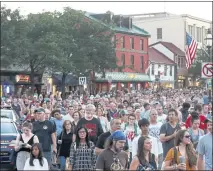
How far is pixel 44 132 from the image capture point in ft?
39.3

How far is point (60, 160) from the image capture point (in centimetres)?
1188

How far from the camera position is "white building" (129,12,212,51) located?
86.9m

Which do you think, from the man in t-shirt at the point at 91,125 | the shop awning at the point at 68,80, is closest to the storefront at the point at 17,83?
the shop awning at the point at 68,80

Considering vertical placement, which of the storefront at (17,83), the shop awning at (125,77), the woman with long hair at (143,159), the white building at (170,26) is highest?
the white building at (170,26)

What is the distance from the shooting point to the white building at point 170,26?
86.9 metres

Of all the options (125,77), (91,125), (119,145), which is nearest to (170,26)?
(125,77)

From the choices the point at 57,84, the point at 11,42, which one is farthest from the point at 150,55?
the point at 11,42

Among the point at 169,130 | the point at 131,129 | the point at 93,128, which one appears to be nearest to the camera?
the point at 169,130

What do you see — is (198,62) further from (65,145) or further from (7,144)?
(65,145)

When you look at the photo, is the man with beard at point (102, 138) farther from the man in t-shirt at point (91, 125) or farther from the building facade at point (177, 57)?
the building facade at point (177, 57)

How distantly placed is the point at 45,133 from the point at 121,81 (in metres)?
57.2

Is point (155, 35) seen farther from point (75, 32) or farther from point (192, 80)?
point (75, 32)

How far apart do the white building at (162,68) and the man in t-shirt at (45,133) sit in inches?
2445

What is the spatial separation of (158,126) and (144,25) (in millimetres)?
77993
